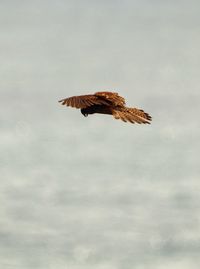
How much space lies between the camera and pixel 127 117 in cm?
2575

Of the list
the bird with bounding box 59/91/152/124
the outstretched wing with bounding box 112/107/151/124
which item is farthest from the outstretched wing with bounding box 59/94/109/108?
the outstretched wing with bounding box 112/107/151/124

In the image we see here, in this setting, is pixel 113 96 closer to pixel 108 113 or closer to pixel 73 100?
pixel 108 113

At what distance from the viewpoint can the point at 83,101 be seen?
25500 millimetres

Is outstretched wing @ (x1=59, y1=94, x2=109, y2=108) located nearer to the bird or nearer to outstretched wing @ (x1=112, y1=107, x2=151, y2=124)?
the bird

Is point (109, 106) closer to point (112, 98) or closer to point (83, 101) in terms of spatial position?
point (112, 98)

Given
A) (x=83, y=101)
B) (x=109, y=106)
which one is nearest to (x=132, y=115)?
(x=109, y=106)

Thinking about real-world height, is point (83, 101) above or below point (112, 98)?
below

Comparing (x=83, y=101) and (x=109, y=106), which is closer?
(x=83, y=101)

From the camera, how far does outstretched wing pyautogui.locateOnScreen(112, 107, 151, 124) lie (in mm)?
25531

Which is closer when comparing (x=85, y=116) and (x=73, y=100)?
(x=73, y=100)

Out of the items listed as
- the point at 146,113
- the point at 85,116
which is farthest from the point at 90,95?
the point at 146,113

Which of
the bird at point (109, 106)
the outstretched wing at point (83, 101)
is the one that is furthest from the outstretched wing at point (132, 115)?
the outstretched wing at point (83, 101)

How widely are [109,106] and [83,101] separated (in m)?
1.69

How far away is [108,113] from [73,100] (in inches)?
94.3
